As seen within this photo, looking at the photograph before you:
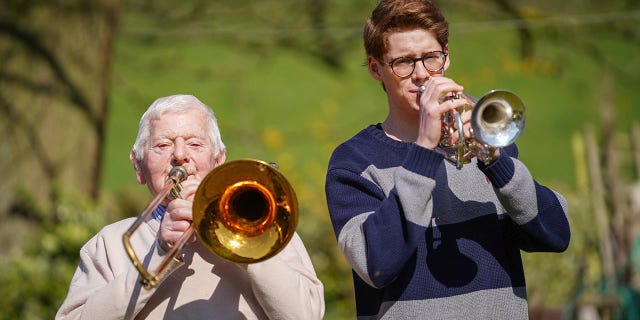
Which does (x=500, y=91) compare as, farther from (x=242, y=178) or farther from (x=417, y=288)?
(x=242, y=178)

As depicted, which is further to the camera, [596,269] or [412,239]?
[596,269]

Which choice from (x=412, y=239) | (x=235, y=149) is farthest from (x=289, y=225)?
(x=235, y=149)

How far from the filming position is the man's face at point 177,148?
9.96 ft

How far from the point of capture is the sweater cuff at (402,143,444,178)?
109 inches

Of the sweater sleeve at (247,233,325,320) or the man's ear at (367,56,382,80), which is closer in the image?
the sweater sleeve at (247,233,325,320)

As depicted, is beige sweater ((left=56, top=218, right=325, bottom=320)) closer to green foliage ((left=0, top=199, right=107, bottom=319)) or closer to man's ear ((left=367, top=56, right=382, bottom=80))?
man's ear ((left=367, top=56, right=382, bottom=80))

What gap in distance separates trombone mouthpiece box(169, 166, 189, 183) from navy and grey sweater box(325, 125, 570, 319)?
0.46 meters

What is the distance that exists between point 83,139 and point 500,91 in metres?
5.08

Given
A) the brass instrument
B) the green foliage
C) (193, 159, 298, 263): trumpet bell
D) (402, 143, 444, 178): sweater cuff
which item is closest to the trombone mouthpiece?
the brass instrument

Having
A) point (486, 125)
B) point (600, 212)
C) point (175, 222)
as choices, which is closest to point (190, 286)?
point (175, 222)

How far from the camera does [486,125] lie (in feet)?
9.38

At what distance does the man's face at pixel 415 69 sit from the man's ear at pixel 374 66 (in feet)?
0.14

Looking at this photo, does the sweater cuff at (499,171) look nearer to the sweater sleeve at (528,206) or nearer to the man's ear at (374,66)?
the sweater sleeve at (528,206)

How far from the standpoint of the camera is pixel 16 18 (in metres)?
7.25
